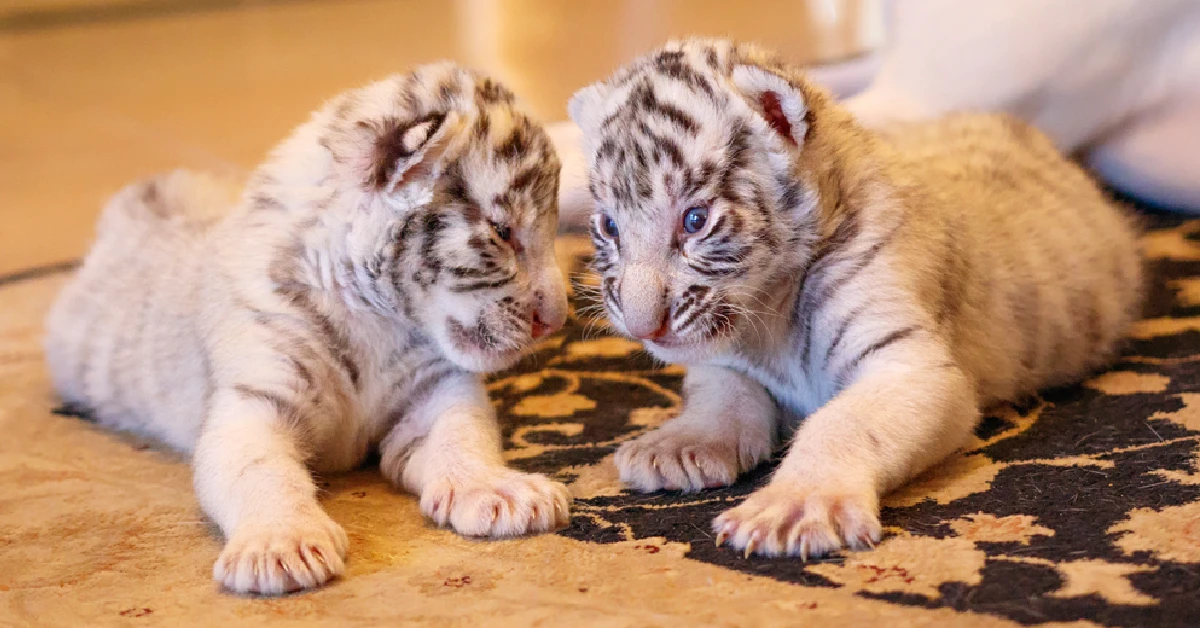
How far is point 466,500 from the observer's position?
203cm

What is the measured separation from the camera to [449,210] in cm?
225

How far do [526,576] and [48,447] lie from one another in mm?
1409

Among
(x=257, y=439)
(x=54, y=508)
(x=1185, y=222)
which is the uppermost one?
(x=1185, y=222)

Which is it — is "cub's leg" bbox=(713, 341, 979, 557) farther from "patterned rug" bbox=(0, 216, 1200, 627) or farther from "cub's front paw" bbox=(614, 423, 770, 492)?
"cub's front paw" bbox=(614, 423, 770, 492)

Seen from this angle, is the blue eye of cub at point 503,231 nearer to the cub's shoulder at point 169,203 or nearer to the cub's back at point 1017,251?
the cub's back at point 1017,251

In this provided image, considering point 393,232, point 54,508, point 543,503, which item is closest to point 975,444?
point 543,503

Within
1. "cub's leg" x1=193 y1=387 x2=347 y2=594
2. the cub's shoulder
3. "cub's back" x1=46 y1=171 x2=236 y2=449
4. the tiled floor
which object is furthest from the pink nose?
the tiled floor

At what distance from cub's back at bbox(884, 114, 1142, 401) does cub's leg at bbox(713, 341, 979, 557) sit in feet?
0.64

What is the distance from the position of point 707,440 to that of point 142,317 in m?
1.47

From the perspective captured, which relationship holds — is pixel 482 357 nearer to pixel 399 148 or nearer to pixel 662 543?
pixel 399 148

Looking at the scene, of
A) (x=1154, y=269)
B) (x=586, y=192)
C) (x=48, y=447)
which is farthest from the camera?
(x=1154, y=269)

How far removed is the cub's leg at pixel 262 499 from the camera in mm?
1787

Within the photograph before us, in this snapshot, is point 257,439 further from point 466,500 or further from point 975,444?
point 975,444

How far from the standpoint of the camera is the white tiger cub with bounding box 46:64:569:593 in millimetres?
2127
